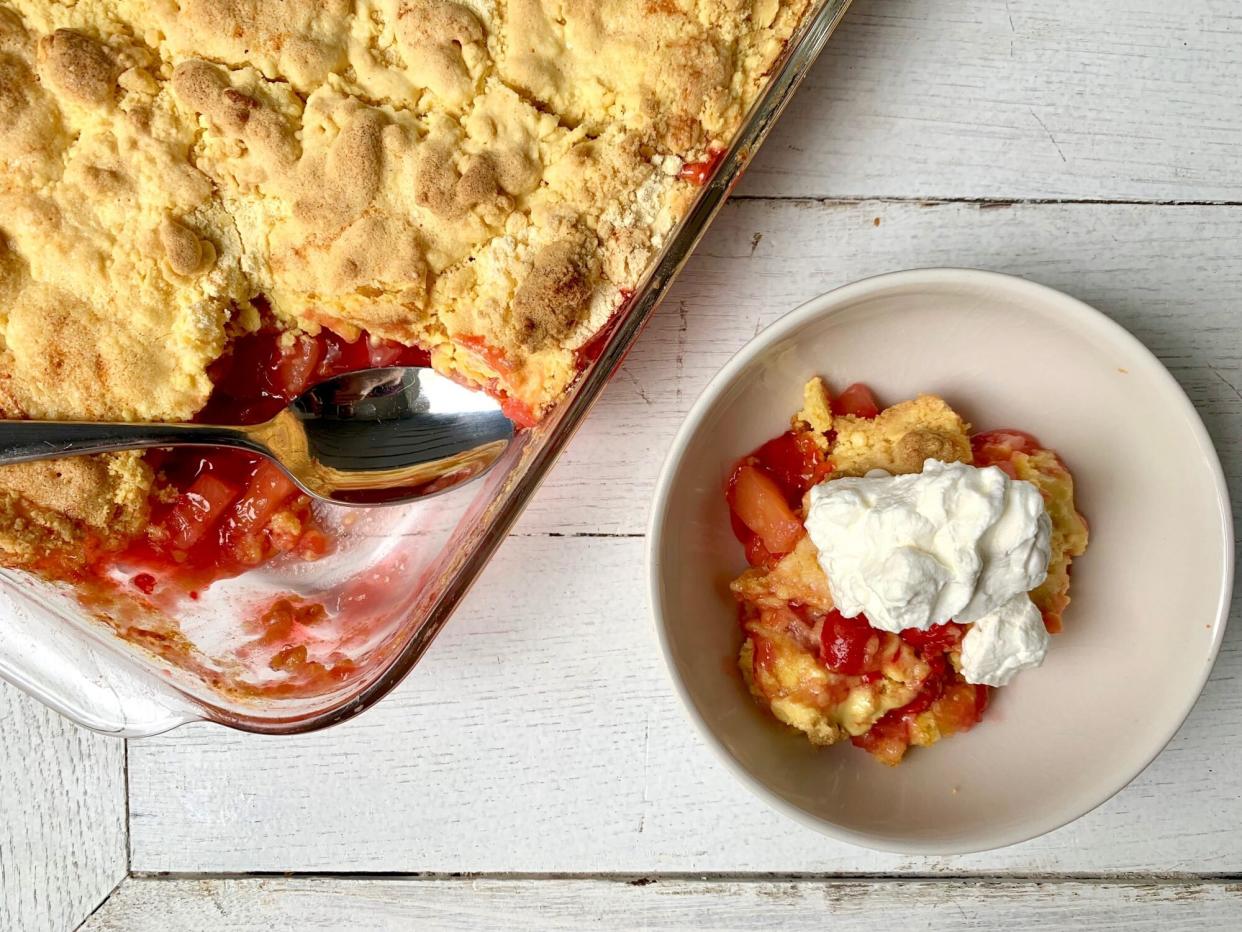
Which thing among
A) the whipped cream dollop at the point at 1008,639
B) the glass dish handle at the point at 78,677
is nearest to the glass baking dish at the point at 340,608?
the glass dish handle at the point at 78,677

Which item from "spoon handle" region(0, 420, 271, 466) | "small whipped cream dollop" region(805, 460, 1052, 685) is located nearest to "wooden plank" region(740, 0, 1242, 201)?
"small whipped cream dollop" region(805, 460, 1052, 685)

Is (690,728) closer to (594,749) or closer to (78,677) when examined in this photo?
(594,749)

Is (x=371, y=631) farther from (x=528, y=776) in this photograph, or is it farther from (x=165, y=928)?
(x=165, y=928)

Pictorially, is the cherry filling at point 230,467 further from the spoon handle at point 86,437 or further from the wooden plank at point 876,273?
the wooden plank at point 876,273

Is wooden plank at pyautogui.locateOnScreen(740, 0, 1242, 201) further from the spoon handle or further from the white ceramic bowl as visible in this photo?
the spoon handle

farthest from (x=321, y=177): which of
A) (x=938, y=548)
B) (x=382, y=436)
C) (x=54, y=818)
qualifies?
(x=54, y=818)
